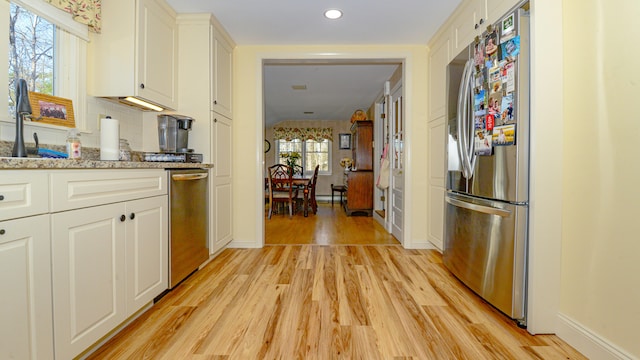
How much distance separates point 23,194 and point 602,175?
234cm

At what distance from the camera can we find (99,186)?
1.41 metres

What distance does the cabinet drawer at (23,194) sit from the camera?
0.98 m

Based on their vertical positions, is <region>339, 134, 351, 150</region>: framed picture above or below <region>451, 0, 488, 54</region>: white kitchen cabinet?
below

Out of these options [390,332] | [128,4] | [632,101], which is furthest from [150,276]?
[632,101]

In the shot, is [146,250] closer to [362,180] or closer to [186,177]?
[186,177]

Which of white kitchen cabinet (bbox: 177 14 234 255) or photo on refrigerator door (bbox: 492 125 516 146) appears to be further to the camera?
white kitchen cabinet (bbox: 177 14 234 255)

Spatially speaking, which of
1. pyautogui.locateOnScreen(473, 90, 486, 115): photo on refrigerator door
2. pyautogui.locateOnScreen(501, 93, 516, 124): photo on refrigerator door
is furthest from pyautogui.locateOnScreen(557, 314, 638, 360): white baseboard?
pyautogui.locateOnScreen(473, 90, 486, 115): photo on refrigerator door

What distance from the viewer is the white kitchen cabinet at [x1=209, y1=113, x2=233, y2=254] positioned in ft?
9.13

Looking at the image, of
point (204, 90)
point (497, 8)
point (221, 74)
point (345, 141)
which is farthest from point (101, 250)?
point (345, 141)

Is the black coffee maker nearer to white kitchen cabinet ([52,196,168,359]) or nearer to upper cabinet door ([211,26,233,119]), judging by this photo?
upper cabinet door ([211,26,233,119])

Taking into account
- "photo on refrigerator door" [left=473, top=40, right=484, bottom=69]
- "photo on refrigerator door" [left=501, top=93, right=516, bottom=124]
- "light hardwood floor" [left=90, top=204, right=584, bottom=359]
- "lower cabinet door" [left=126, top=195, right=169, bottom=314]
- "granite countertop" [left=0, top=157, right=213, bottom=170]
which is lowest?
"light hardwood floor" [left=90, top=204, right=584, bottom=359]

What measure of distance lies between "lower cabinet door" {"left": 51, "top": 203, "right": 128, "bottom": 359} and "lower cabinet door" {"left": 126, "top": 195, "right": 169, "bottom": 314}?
0.06 m

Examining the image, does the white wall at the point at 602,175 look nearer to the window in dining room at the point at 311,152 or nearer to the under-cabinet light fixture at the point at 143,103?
the under-cabinet light fixture at the point at 143,103

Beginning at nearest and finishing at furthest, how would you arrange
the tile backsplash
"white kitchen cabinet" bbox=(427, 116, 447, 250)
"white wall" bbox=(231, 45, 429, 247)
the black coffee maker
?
1. the tile backsplash
2. the black coffee maker
3. "white kitchen cabinet" bbox=(427, 116, 447, 250)
4. "white wall" bbox=(231, 45, 429, 247)
